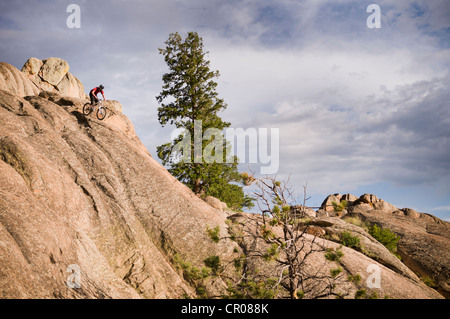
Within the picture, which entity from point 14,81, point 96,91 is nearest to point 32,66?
point 14,81

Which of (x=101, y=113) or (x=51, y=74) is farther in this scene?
(x=51, y=74)

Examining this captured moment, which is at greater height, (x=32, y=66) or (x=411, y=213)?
(x=32, y=66)

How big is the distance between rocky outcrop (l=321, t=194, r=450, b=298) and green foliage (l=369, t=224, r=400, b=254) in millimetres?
754

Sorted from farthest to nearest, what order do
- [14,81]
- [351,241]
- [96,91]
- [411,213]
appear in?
1. [411,213]
2. [14,81]
3. [96,91]
4. [351,241]

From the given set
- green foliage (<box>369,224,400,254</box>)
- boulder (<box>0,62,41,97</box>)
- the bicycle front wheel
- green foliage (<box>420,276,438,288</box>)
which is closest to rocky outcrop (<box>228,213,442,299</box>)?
green foliage (<box>420,276,438,288</box>)

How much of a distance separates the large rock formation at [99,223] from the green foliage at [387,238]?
76.4 inches

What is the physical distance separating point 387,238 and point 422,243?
2345 mm

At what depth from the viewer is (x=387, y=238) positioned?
59.6 ft

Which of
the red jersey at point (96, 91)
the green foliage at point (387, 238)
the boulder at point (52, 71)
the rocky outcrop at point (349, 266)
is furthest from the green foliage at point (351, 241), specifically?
the boulder at point (52, 71)

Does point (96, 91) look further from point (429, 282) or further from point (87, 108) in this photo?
point (429, 282)

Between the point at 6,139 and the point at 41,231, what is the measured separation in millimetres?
5607

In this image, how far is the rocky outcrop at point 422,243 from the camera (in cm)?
1595
